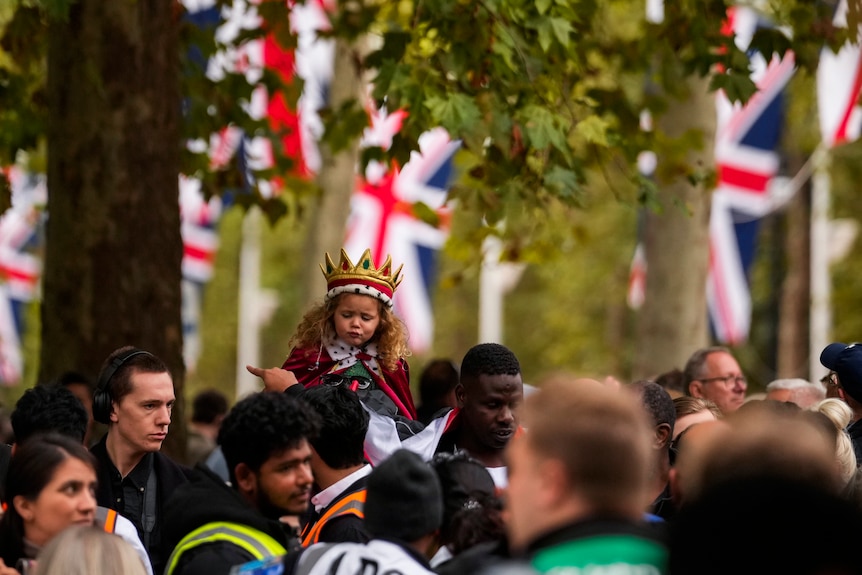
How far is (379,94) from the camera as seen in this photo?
8414 mm

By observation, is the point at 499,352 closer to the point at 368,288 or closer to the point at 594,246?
the point at 368,288

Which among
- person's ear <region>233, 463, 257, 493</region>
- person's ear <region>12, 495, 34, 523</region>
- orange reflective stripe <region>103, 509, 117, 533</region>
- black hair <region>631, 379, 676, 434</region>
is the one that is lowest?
orange reflective stripe <region>103, 509, 117, 533</region>

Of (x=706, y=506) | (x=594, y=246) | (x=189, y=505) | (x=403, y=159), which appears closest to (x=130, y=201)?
(x=403, y=159)

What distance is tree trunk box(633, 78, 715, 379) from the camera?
13.5 meters

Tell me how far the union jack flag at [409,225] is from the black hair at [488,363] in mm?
12252

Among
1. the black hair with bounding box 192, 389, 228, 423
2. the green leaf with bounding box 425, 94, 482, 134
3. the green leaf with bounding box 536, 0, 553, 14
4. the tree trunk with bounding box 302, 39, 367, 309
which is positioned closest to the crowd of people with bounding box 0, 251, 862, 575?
the green leaf with bounding box 425, 94, 482, 134

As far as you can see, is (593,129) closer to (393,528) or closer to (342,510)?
(342,510)

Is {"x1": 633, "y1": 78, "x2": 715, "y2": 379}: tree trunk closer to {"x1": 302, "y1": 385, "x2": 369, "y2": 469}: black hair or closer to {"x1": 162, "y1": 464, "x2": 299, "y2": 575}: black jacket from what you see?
{"x1": 302, "y1": 385, "x2": 369, "y2": 469}: black hair

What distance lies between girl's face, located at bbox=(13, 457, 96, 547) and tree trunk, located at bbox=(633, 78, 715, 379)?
940 centimetres

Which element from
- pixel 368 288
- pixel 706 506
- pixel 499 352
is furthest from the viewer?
pixel 368 288

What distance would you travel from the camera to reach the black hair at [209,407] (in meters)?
12.4

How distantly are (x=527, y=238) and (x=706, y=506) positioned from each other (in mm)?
8704

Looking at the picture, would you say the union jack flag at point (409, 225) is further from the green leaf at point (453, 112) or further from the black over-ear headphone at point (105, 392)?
the black over-ear headphone at point (105, 392)

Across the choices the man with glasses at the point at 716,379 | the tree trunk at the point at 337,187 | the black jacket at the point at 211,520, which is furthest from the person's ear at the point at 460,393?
the tree trunk at the point at 337,187
